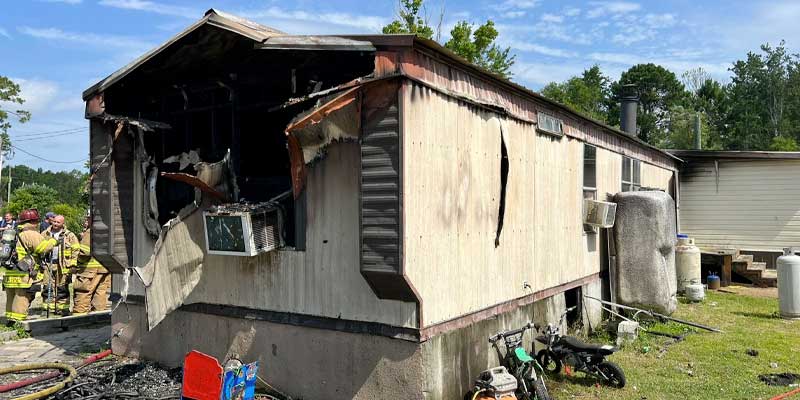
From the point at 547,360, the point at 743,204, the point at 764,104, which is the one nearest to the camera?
the point at 547,360

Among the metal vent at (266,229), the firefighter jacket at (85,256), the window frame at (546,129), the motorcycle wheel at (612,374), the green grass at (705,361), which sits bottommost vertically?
the green grass at (705,361)

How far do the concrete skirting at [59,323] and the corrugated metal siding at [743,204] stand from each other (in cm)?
1473

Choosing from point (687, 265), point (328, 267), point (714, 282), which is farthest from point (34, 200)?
point (714, 282)

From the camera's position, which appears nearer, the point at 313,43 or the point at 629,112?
the point at 313,43

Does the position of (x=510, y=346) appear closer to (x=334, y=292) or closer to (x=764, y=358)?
(x=334, y=292)

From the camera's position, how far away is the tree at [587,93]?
140 feet

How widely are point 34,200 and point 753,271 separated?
39.0 meters

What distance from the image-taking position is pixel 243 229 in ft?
16.7

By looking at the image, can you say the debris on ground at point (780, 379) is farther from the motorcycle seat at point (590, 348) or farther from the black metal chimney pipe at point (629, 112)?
the black metal chimney pipe at point (629, 112)

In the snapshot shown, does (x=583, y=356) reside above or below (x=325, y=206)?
below

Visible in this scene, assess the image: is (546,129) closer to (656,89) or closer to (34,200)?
(34,200)

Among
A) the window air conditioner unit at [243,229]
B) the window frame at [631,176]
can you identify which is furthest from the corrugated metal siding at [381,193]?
the window frame at [631,176]

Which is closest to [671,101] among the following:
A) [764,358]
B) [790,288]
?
[790,288]

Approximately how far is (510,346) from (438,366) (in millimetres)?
1098
